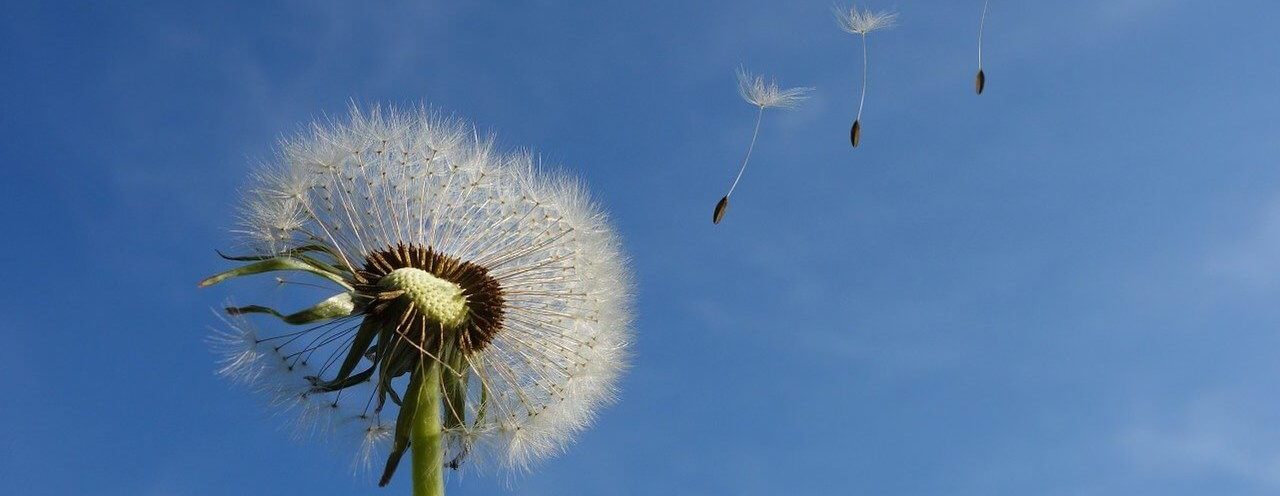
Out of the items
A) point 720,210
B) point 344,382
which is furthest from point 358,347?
point 720,210

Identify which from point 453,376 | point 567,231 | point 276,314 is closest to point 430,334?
point 453,376

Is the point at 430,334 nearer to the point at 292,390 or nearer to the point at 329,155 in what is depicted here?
the point at 292,390

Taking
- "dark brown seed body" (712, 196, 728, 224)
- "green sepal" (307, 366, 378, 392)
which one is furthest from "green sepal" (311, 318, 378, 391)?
"dark brown seed body" (712, 196, 728, 224)

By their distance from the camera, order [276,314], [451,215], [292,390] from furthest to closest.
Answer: [451,215]
[292,390]
[276,314]

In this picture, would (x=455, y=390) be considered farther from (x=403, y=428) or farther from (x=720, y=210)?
(x=720, y=210)

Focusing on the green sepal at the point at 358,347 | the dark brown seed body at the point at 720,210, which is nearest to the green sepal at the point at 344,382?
the green sepal at the point at 358,347

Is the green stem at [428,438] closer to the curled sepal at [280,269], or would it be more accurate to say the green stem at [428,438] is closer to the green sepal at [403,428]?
Result: the green sepal at [403,428]
